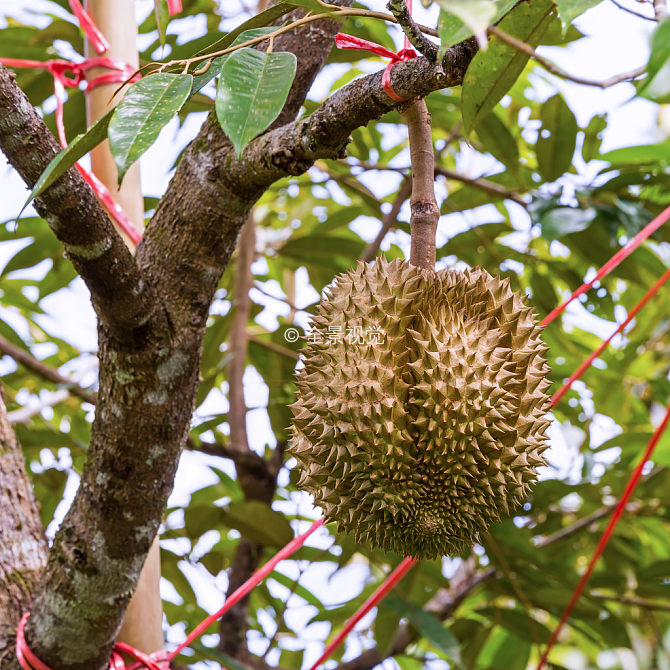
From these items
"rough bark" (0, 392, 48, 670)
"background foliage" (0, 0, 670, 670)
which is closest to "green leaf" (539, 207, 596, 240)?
"background foliage" (0, 0, 670, 670)

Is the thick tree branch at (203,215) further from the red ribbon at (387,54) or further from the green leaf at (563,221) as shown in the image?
the green leaf at (563,221)

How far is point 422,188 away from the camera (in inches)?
28.0

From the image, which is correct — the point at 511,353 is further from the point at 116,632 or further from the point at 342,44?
the point at 116,632

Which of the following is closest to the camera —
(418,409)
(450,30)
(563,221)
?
(450,30)

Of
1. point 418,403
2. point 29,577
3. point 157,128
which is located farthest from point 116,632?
point 157,128

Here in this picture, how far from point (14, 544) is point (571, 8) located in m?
0.91

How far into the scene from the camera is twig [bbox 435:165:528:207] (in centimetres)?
140

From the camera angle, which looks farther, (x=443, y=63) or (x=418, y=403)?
(x=418, y=403)

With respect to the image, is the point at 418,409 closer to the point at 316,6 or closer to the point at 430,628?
the point at 316,6

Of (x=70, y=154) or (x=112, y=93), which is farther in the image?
(x=112, y=93)

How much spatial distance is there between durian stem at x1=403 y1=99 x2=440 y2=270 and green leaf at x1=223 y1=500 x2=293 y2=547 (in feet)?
2.12

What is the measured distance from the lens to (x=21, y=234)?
1524mm

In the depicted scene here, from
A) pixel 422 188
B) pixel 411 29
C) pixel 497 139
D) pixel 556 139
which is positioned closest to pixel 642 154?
pixel 556 139

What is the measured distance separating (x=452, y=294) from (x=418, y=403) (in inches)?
5.0
